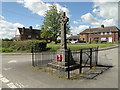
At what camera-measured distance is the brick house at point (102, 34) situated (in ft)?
145

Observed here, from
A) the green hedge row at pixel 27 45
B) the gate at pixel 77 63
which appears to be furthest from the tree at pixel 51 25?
the gate at pixel 77 63

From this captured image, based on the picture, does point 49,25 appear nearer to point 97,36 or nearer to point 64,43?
point 97,36

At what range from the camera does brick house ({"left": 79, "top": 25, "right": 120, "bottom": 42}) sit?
145 feet

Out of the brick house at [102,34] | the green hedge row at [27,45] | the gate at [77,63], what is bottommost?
the gate at [77,63]

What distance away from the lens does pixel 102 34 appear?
47312 millimetres

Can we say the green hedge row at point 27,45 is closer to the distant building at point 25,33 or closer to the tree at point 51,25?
the tree at point 51,25

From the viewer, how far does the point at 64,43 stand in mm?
6648

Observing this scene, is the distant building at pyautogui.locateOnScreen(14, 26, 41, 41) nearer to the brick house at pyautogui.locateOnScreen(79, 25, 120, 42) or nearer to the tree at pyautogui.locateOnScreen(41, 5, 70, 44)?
the tree at pyautogui.locateOnScreen(41, 5, 70, 44)

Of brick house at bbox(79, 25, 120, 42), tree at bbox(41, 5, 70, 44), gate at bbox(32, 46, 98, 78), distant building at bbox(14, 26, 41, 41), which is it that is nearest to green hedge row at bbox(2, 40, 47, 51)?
gate at bbox(32, 46, 98, 78)

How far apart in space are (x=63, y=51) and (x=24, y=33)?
171 ft

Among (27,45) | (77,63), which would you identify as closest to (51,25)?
(27,45)

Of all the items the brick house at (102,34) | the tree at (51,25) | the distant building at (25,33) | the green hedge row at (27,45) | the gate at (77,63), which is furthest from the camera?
the distant building at (25,33)

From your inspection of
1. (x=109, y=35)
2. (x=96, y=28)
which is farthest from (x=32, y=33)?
(x=109, y=35)

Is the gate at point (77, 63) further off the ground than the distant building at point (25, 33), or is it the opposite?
the distant building at point (25, 33)
